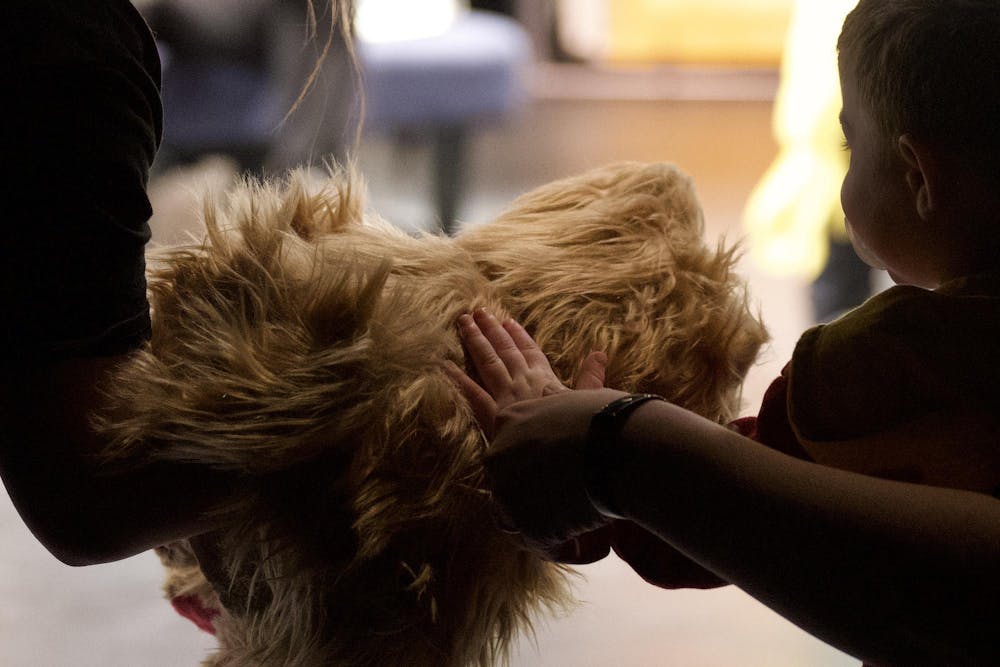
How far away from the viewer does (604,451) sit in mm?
530

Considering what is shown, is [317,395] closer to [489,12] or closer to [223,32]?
[223,32]

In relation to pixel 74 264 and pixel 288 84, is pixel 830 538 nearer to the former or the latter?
pixel 74 264

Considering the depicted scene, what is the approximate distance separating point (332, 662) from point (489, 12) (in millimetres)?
2649

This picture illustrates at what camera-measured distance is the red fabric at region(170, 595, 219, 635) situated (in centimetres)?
77

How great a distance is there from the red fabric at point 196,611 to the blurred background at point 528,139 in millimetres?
19

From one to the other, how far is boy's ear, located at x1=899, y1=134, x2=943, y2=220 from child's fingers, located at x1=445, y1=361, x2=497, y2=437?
26cm

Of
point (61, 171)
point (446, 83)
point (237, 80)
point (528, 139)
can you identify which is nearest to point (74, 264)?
point (61, 171)

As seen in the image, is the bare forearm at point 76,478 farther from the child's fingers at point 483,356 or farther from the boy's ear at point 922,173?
the boy's ear at point 922,173

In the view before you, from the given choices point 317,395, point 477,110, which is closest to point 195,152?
point 477,110

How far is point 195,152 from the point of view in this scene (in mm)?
2012

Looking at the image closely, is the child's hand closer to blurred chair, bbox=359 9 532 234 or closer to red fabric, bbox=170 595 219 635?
red fabric, bbox=170 595 219 635

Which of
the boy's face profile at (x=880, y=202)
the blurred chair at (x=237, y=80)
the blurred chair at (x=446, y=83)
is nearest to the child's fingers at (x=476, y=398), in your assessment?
the boy's face profile at (x=880, y=202)

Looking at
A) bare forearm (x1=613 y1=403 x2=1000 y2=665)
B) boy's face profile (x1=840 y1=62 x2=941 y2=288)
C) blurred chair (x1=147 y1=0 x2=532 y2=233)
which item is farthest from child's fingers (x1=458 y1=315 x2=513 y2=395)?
blurred chair (x1=147 y1=0 x2=532 y2=233)

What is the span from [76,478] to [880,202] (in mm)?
477
